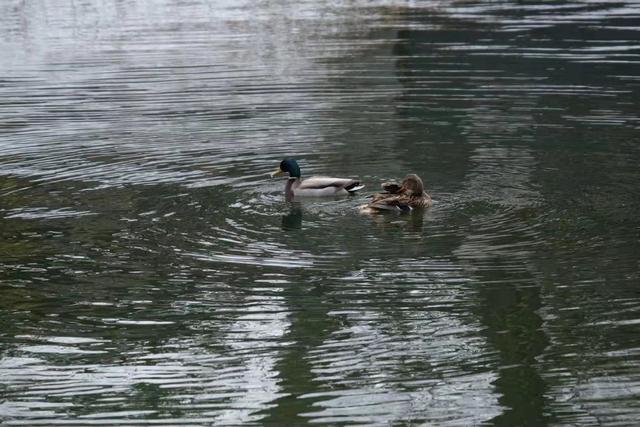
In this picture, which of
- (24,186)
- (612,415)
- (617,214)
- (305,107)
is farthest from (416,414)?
(305,107)

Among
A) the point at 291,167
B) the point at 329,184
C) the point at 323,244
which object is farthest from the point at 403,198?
the point at 291,167

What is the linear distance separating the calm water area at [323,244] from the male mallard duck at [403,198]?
0.14 metres

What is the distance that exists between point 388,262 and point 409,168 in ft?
12.5

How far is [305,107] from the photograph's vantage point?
64.9 ft

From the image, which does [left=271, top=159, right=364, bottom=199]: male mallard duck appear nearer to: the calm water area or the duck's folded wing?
the duck's folded wing

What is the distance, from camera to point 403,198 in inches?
534

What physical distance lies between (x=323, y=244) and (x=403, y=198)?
1342 millimetres

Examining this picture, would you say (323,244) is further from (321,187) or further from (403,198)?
(321,187)

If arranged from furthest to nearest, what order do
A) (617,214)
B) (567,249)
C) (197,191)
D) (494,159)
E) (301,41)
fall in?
(301,41) → (494,159) → (197,191) → (617,214) → (567,249)

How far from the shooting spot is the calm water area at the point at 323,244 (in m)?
8.92

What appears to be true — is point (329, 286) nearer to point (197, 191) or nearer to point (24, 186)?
point (197, 191)

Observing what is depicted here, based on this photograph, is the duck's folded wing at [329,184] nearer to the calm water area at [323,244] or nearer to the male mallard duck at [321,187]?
the male mallard duck at [321,187]

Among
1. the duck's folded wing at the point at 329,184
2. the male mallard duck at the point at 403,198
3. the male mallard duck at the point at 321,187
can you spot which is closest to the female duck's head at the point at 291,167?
the male mallard duck at the point at 321,187

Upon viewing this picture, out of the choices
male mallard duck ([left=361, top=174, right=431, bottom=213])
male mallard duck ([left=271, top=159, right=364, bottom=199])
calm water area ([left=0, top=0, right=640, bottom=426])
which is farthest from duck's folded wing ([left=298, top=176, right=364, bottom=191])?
male mallard duck ([left=361, top=174, right=431, bottom=213])
